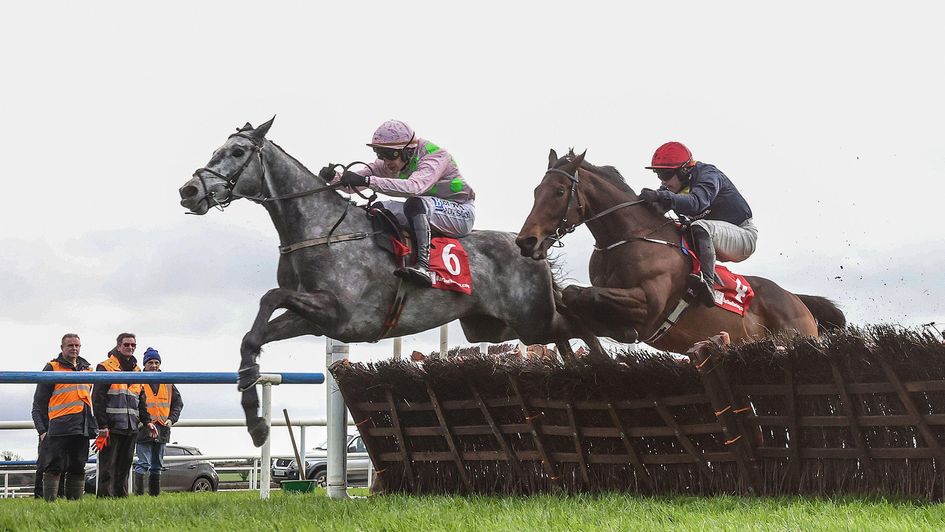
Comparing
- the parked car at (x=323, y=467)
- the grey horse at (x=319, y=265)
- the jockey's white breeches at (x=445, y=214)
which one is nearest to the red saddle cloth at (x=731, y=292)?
the grey horse at (x=319, y=265)

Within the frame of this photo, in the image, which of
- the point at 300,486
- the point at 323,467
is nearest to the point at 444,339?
the point at 300,486

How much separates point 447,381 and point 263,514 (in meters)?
1.48

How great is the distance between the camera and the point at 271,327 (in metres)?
6.10

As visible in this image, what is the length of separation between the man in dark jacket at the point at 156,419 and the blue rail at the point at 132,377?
2.93m

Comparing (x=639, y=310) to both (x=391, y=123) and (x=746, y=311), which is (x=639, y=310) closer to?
(x=746, y=311)

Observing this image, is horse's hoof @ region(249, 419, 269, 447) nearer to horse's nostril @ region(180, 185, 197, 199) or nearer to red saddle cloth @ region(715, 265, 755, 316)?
horse's nostril @ region(180, 185, 197, 199)

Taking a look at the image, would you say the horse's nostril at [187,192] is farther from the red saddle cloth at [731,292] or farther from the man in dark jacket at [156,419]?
the man in dark jacket at [156,419]

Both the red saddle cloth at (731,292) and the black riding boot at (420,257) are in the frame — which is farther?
the red saddle cloth at (731,292)

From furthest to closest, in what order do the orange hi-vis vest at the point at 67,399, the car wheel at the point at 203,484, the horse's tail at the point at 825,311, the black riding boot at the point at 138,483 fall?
the car wheel at the point at 203,484
the black riding boot at the point at 138,483
the orange hi-vis vest at the point at 67,399
the horse's tail at the point at 825,311

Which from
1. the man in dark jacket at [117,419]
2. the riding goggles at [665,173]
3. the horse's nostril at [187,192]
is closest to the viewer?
the horse's nostril at [187,192]

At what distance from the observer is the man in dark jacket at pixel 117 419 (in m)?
9.24

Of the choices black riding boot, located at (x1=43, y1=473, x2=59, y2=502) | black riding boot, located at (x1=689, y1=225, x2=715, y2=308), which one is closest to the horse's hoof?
black riding boot, located at (x1=689, y1=225, x2=715, y2=308)

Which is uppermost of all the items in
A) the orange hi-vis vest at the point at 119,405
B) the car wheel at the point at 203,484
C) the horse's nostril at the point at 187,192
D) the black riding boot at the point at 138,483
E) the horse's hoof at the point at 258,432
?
the horse's nostril at the point at 187,192

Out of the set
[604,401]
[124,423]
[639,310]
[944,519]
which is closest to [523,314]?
[639,310]
